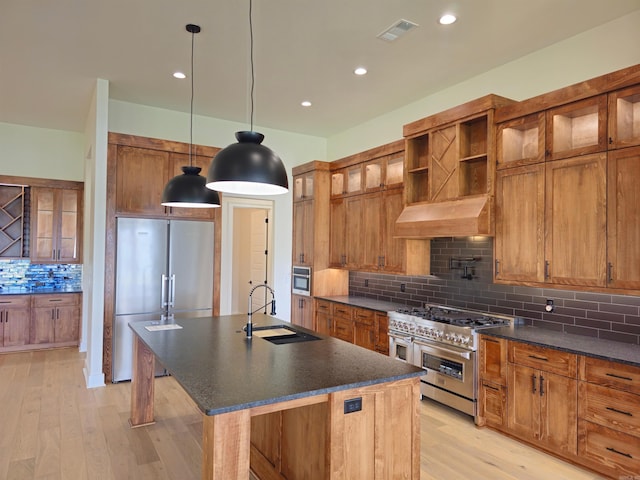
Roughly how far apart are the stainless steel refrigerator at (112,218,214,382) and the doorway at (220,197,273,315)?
74 centimetres

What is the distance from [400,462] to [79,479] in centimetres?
216

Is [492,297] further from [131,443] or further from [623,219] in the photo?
[131,443]

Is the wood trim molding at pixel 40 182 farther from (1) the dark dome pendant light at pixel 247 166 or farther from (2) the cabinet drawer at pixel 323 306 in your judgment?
(1) the dark dome pendant light at pixel 247 166

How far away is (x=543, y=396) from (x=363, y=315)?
7.42 feet

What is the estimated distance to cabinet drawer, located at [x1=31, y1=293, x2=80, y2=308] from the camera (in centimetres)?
612

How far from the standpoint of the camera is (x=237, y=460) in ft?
6.02

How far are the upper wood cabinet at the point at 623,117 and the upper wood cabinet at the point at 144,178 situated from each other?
173 inches

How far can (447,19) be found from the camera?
10.9 feet

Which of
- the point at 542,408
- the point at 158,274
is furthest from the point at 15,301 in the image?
the point at 542,408

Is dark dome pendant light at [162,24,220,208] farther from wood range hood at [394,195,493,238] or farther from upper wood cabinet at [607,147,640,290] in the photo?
upper wood cabinet at [607,147,640,290]

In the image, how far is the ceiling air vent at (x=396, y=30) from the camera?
3.39 m

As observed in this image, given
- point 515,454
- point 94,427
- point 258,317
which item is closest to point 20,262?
point 94,427

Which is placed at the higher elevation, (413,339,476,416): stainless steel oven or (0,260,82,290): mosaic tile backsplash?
(0,260,82,290): mosaic tile backsplash

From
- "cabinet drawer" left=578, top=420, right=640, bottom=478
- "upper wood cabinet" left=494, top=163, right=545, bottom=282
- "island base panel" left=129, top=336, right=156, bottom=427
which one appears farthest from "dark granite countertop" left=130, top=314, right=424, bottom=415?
"upper wood cabinet" left=494, top=163, right=545, bottom=282
